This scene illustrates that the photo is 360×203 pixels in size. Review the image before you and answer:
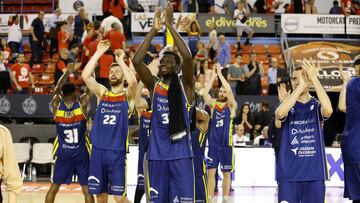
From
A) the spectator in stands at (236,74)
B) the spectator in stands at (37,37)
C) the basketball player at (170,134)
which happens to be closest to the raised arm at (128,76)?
the basketball player at (170,134)

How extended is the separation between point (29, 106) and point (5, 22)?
6.94 metres

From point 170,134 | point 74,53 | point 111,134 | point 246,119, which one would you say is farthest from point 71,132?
point 74,53

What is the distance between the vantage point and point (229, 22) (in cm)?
2456

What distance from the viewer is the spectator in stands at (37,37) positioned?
23297 millimetres

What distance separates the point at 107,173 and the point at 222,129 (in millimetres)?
4396

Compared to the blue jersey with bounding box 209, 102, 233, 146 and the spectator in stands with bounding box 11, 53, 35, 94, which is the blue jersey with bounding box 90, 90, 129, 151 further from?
the spectator in stands with bounding box 11, 53, 35, 94

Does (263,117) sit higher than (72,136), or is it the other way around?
(72,136)

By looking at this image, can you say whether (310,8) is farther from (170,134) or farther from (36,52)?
(170,134)

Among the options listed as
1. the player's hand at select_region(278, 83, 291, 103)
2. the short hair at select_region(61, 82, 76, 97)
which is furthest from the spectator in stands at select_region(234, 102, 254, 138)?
the player's hand at select_region(278, 83, 291, 103)

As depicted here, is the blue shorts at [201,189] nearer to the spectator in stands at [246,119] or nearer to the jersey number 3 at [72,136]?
the jersey number 3 at [72,136]

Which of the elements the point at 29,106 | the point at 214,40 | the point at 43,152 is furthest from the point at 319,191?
the point at 214,40

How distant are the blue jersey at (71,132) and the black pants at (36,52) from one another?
12.7 meters

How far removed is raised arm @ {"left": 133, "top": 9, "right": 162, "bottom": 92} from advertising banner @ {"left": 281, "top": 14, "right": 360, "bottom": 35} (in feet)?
55.7

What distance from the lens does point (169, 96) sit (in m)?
7.62
